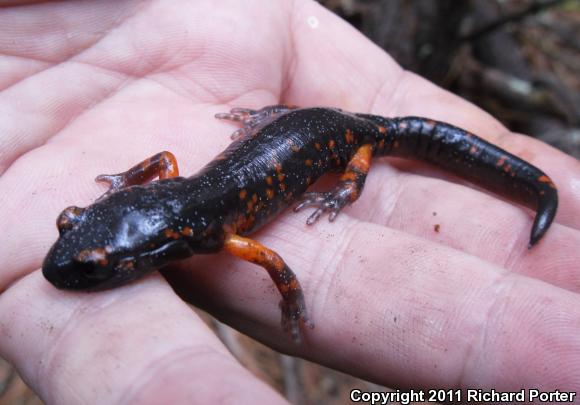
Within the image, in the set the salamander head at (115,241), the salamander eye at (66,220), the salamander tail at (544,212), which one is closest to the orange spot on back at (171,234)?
the salamander head at (115,241)

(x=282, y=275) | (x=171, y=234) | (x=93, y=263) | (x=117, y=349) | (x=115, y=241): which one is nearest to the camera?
(x=117, y=349)

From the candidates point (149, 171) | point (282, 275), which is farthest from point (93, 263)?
point (282, 275)

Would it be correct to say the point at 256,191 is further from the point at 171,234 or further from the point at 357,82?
the point at 357,82

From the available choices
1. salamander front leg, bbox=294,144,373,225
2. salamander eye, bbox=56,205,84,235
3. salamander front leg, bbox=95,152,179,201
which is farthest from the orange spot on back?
salamander front leg, bbox=294,144,373,225

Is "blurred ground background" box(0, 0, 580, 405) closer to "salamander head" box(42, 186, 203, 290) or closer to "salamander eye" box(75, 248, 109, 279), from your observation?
"salamander head" box(42, 186, 203, 290)

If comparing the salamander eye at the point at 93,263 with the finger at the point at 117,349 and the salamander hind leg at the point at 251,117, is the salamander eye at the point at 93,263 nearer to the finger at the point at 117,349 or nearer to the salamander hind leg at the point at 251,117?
the finger at the point at 117,349

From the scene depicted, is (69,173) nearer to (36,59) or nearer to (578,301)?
(36,59)

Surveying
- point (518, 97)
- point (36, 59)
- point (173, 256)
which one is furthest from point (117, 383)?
point (518, 97)
